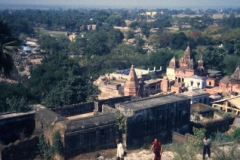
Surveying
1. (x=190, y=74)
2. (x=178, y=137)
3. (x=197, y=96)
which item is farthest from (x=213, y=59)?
(x=178, y=137)

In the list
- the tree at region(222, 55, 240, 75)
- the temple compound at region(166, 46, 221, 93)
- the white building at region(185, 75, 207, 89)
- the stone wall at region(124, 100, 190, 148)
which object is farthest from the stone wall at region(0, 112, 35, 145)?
the tree at region(222, 55, 240, 75)

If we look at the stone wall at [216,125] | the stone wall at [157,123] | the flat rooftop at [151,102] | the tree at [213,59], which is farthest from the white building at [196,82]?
the flat rooftop at [151,102]

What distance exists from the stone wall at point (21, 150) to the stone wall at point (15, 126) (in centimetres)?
147

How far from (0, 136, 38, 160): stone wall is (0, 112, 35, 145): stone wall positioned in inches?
57.7

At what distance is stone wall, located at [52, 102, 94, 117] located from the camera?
22734 mm

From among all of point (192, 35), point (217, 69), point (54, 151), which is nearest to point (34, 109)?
point (54, 151)

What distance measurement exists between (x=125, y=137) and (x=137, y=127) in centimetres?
98

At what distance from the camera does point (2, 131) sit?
19203mm

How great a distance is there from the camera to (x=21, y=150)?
18.0 m

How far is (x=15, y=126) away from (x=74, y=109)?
15.5ft

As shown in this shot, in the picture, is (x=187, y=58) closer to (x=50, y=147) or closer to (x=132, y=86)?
(x=132, y=86)

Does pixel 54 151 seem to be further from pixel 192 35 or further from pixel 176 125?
pixel 192 35

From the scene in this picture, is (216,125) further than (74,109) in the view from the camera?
Yes

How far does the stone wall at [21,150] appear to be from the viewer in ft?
56.6
